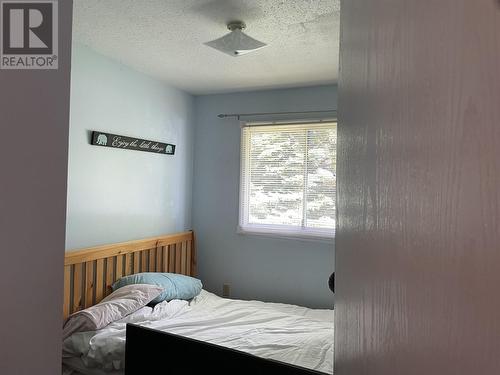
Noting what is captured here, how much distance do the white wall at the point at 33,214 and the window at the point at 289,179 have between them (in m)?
2.52

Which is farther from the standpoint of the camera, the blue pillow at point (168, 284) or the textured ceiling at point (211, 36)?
the blue pillow at point (168, 284)

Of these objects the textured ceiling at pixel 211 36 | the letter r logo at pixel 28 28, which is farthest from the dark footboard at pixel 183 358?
the textured ceiling at pixel 211 36

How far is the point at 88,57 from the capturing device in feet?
8.32

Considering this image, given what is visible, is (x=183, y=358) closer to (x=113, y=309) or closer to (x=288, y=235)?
(x=113, y=309)

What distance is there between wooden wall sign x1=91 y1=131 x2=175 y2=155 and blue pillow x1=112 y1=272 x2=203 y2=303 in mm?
1057

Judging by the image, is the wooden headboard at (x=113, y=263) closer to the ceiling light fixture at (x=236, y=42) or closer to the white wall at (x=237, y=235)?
the white wall at (x=237, y=235)

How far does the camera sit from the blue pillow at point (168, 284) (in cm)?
269

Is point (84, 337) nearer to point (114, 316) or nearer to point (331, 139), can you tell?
point (114, 316)

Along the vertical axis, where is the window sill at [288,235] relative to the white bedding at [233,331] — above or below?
above

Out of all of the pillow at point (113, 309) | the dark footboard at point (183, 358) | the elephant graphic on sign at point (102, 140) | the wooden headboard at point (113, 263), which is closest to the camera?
the dark footboard at point (183, 358)

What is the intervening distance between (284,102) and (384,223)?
124 inches

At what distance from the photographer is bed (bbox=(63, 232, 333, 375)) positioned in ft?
6.42

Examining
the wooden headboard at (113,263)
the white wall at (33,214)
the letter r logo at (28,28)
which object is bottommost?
the wooden headboard at (113,263)

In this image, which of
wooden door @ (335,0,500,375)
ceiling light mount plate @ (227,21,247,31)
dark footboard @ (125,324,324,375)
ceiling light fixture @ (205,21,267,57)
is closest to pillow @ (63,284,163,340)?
dark footboard @ (125,324,324,375)
